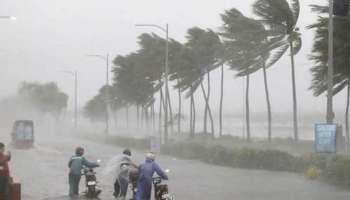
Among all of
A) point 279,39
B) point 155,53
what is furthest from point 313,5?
point 155,53

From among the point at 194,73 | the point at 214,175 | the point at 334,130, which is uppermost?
the point at 194,73

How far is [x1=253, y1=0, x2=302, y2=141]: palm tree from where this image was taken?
129 feet

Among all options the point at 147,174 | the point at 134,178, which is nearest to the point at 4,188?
the point at 147,174

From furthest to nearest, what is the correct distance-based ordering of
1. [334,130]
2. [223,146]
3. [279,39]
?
[279,39] → [223,146] → [334,130]

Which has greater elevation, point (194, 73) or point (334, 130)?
point (194, 73)

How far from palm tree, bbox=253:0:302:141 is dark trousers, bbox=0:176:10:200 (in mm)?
25531

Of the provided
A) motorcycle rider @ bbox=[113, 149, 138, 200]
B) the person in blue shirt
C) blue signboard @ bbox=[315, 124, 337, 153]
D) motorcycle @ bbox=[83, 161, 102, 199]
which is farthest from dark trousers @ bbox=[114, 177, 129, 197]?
blue signboard @ bbox=[315, 124, 337, 153]

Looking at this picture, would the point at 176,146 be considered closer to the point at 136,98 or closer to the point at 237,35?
the point at 237,35

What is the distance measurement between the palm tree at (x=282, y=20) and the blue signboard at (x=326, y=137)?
14.7 m

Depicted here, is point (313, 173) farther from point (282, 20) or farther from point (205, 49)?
point (205, 49)

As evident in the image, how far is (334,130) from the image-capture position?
998 inches

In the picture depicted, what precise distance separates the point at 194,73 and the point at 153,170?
41.7m

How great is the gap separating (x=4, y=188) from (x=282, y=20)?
26.5m

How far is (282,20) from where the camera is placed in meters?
39.9
